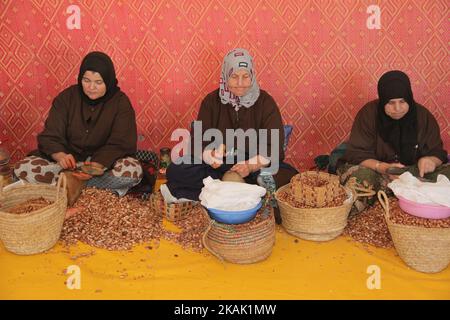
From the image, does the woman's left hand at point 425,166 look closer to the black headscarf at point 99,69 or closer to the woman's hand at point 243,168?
the woman's hand at point 243,168

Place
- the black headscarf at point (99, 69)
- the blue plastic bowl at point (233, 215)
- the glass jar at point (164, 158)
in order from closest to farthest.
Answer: the blue plastic bowl at point (233, 215) < the black headscarf at point (99, 69) < the glass jar at point (164, 158)

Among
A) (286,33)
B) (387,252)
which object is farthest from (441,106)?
Result: (387,252)

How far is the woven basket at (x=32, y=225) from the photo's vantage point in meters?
2.51

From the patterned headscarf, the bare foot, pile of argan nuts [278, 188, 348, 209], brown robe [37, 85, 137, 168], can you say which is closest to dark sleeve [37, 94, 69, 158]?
brown robe [37, 85, 137, 168]

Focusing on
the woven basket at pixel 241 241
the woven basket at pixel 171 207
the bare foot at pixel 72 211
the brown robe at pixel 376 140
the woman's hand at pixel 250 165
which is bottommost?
the bare foot at pixel 72 211

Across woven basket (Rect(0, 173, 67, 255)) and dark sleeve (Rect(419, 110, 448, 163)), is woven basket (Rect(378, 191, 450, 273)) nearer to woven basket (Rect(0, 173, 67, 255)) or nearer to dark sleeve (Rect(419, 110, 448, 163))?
dark sleeve (Rect(419, 110, 448, 163))

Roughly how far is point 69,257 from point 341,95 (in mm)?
2381

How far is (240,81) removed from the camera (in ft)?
10.4

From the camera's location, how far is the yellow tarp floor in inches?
90.8

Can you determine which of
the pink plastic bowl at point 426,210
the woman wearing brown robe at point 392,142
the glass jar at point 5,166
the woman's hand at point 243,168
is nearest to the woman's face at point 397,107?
the woman wearing brown robe at point 392,142

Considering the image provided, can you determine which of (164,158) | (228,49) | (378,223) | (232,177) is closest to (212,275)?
(232,177)

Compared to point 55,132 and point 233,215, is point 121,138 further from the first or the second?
point 233,215

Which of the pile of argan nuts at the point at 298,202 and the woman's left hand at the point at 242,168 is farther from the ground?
the pile of argan nuts at the point at 298,202

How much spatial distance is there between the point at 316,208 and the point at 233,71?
1035 mm
